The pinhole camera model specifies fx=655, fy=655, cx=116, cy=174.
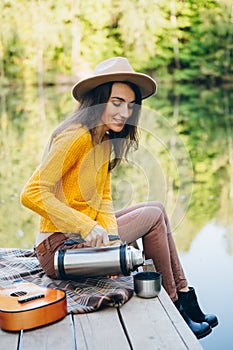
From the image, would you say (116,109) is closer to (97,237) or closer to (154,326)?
(97,237)

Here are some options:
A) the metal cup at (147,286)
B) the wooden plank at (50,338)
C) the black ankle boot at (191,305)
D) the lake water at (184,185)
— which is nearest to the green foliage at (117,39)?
the lake water at (184,185)

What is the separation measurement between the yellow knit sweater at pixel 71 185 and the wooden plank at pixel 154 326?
1.00 feet

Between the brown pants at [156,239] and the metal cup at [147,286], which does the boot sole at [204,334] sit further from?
the metal cup at [147,286]

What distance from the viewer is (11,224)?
12.6ft

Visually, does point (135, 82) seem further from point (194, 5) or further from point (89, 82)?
point (194, 5)

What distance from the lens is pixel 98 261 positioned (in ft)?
6.42

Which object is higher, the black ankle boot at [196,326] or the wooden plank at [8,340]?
the wooden plank at [8,340]

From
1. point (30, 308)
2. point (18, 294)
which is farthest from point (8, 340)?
point (18, 294)

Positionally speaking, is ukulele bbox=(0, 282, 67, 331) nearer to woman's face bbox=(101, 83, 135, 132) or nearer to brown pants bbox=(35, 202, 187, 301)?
brown pants bbox=(35, 202, 187, 301)

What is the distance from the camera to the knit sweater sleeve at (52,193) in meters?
2.00

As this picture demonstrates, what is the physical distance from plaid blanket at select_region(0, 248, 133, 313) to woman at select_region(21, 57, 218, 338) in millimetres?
79

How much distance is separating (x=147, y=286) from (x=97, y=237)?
0.23m

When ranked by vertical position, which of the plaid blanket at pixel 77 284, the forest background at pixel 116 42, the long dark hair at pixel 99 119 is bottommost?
the plaid blanket at pixel 77 284

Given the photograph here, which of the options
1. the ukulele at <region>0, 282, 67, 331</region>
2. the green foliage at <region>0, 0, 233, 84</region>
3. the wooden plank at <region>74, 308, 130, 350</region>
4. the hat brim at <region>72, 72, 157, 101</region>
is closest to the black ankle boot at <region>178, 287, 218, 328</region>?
the wooden plank at <region>74, 308, 130, 350</region>
